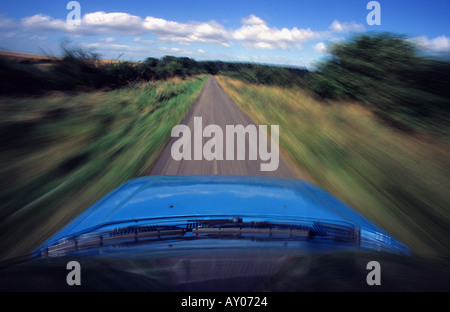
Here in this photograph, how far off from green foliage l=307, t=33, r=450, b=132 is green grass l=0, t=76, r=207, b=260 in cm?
800

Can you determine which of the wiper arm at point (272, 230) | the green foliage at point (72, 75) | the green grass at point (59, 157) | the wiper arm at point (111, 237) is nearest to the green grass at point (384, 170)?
the wiper arm at point (272, 230)

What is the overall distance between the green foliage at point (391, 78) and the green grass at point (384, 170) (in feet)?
2.80

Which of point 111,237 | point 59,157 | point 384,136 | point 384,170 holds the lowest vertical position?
point 111,237

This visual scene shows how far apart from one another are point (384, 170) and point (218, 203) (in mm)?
4756

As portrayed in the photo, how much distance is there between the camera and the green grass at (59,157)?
12.6ft

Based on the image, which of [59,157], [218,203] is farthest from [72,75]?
[218,203]

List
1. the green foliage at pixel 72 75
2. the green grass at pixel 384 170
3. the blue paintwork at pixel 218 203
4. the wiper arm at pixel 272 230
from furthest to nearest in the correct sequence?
1. the green foliage at pixel 72 75
2. the green grass at pixel 384 170
3. the blue paintwork at pixel 218 203
4. the wiper arm at pixel 272 230

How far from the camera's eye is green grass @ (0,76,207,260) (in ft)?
12.6

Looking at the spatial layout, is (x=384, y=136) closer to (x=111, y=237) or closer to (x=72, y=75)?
(x=111, y=237)

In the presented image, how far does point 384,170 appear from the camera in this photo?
5.94 meters

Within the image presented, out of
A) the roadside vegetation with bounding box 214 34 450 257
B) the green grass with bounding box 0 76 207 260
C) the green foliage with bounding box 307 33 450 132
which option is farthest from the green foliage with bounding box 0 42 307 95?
the roadside vegetation with bounding box 214 34 450 257

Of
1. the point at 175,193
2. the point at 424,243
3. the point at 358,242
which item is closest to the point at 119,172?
the point at 175,193

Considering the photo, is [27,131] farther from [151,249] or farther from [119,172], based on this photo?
[151,249]

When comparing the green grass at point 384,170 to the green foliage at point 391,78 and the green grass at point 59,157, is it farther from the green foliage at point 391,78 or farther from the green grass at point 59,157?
the green grass at point 59,157
